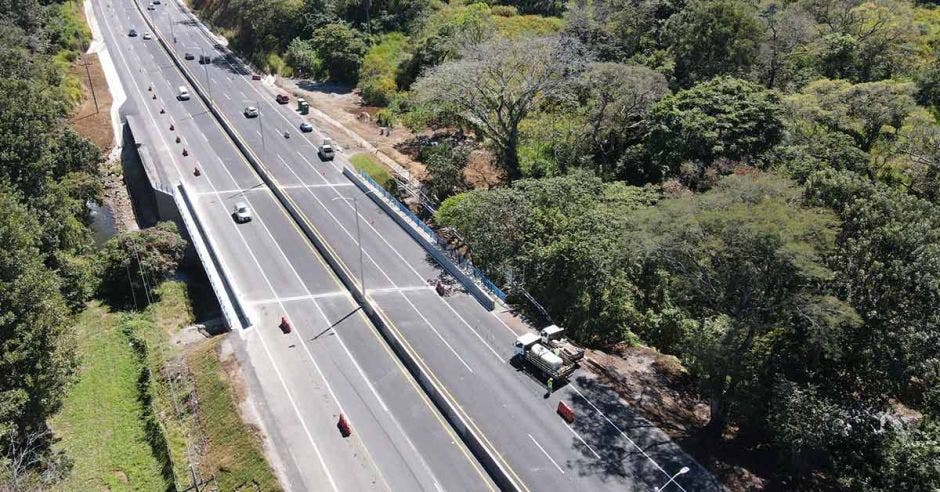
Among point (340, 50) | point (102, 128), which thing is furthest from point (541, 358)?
point (340, 50)

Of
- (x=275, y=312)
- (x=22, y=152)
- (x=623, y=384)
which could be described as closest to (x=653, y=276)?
(x=623, y=384)

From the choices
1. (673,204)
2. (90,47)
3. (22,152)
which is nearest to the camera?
(673,204)

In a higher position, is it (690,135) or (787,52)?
(787,52)

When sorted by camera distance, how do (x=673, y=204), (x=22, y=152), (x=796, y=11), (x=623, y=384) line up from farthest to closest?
(x=796, y=11)
(x=22, y=152)
(x=623, y=384)
(x=673, y=204)

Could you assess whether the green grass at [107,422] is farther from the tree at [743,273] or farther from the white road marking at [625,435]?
the tree at [743,273]

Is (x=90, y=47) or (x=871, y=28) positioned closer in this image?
(x=871, y=28)

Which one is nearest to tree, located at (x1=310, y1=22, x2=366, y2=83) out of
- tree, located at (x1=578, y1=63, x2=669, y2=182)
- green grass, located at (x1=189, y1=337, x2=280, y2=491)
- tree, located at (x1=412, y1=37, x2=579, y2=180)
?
tree, located at (x1=412, y1=37, x2=579, y2=180)

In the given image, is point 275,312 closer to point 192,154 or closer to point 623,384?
point 623,384
